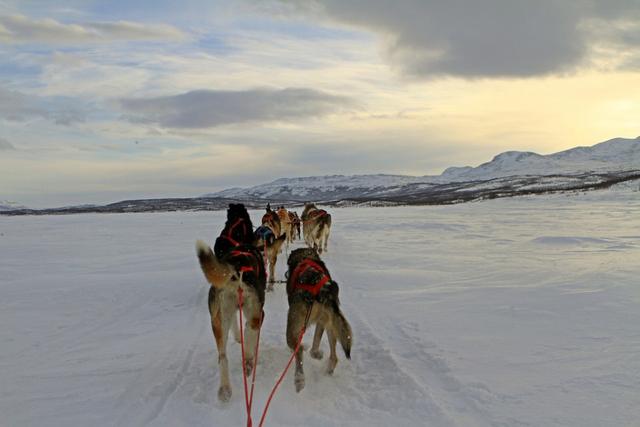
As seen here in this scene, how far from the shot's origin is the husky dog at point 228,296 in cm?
334

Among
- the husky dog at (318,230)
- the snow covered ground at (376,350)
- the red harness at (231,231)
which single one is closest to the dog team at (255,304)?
the snow covered ground at (376,350)

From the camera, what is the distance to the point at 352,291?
6973mm

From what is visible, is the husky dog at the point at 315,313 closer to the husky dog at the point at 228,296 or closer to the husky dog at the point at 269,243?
the husky dog at the point at 228,296

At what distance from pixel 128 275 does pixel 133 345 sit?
13.7 ft

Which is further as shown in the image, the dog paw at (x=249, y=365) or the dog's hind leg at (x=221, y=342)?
the dog paw at (x=249, y=365)

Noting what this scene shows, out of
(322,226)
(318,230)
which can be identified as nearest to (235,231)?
(318,230)

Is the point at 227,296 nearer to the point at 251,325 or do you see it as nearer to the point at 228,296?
the point at 228,296

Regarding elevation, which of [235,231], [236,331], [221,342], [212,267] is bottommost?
[236,331]

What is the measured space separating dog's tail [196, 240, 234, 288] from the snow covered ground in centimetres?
94

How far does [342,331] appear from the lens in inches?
137

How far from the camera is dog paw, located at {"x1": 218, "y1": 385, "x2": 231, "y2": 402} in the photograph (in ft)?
11.0

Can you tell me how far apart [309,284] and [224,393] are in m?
1.07

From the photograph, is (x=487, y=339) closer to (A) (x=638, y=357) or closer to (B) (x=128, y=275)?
(A) (x=638, y=357)

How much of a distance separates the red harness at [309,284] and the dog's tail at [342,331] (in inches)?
7.1
